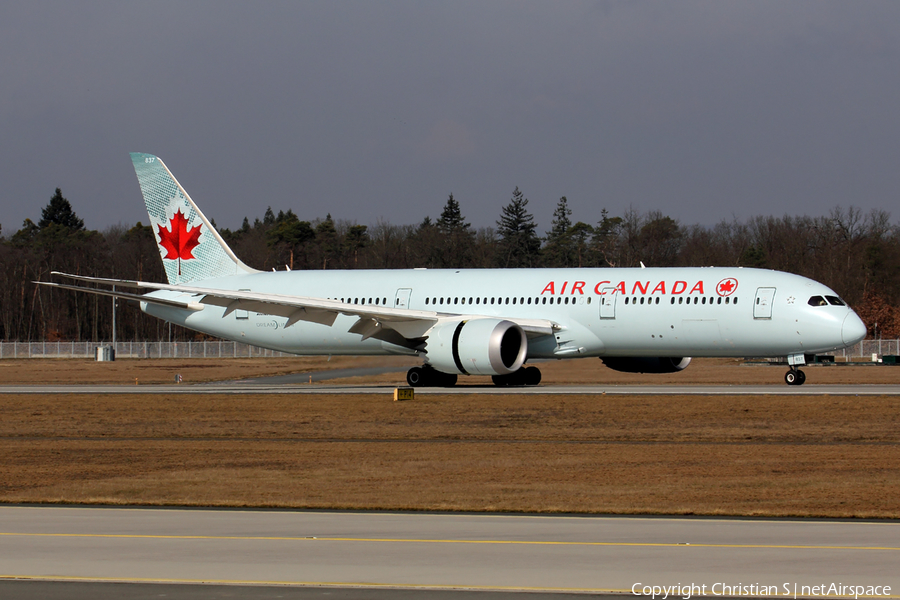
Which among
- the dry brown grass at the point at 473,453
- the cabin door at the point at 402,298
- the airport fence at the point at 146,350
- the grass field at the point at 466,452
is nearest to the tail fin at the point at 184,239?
the cabin door at the point at 402,298

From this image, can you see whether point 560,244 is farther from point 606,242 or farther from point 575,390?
point 575,390

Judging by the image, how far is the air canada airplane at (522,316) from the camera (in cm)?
3042

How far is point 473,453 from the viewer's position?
17.2 meters

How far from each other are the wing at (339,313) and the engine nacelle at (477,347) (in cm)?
82

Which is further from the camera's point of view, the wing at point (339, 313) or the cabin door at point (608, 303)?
the wing at point (339, 313)

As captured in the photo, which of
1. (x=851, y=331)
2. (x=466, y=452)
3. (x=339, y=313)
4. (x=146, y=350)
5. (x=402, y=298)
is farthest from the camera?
(x=146, y=350)

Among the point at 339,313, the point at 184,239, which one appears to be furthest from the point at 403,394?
the point at 184,239

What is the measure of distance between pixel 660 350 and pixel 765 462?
1633cm

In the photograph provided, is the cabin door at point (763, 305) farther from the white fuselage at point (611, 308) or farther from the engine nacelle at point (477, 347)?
the engine nacelle at point (477, 347)

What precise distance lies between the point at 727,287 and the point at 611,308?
11.1ft

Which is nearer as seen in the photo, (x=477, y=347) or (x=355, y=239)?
(x=477, y=347)

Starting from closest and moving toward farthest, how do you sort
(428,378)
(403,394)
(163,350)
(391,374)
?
(403,394) → (428,378) → (391,374) → (163,350)

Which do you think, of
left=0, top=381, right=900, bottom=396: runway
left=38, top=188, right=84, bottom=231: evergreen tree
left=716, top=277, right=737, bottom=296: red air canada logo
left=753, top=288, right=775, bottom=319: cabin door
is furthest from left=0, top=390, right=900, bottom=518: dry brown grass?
left=38, top=188, right=84, bottom=231: evergreen tree

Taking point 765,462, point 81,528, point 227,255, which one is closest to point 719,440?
point 765,462
